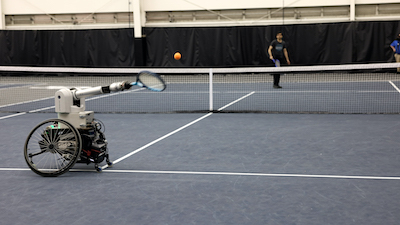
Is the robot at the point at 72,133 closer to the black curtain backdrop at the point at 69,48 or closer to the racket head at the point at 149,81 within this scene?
the racket head at the point at 149,81

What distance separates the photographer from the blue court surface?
12.2 feet

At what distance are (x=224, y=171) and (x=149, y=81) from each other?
1.19m

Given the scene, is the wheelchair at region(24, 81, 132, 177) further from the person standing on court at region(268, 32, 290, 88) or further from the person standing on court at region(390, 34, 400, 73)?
the person standing on court at region(390, 34, 400, 73)

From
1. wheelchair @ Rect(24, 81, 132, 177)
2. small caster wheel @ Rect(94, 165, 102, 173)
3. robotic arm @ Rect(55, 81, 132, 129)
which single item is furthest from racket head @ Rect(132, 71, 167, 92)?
small caster wheel @ Rect(94, 165, 102, 173)

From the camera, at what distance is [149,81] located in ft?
15.8

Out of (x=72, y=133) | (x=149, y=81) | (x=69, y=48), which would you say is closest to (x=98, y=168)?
(x=72, y=133)

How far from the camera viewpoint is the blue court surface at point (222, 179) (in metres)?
3.72

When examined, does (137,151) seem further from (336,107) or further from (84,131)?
(336,107)

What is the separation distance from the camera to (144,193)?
14.1 ft

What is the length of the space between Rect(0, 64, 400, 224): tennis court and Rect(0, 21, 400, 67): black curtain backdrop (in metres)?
10.4

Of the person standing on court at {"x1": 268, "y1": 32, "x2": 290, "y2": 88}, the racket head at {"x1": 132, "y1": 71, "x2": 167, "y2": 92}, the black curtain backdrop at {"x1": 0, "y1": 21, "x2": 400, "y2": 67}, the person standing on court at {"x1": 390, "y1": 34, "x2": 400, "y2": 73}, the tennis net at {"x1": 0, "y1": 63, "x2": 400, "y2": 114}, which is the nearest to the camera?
the racket head at {"x1": 132, "y1": 71, "x2": 167, "y2": 92}

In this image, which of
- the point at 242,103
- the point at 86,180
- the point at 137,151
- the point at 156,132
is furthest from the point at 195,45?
the point at 86,180

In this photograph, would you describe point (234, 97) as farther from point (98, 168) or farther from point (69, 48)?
point (69, 48)

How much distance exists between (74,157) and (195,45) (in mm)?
16472
